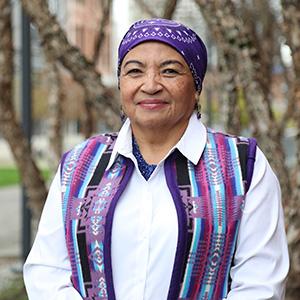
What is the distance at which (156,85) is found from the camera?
245cm

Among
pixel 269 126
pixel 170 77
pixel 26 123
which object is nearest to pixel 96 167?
pixel 170 77

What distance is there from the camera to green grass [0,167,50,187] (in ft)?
74.4

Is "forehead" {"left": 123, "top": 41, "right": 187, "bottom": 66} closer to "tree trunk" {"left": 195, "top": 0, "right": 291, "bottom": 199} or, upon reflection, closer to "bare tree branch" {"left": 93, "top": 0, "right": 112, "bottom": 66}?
"tree trunk" {"left": 195, "top": 0, "right": 291, "bottom": 199}

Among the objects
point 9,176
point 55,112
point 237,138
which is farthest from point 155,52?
point 9,176

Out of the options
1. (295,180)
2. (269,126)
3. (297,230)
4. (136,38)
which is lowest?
(297,230)

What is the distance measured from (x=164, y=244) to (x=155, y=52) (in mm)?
601

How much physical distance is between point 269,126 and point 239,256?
2.18 m

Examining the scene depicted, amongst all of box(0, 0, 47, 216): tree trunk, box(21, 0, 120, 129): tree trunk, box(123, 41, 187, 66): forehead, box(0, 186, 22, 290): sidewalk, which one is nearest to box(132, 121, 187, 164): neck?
box(123, 41, 187, 66): forehead

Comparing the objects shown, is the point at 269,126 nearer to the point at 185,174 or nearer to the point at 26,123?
the point at 185,174

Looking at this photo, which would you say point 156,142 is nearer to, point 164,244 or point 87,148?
point 87,148

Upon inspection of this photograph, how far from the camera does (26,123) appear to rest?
27.9ft

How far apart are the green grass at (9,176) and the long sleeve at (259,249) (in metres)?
18.7

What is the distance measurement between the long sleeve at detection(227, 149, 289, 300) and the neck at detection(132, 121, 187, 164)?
0.96ft

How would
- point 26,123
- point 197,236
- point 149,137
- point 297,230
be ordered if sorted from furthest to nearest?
point 26,123, point 297,230, point 149,137, point 197,236
